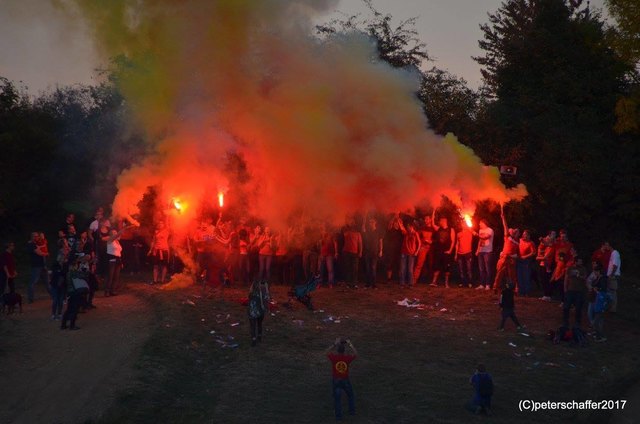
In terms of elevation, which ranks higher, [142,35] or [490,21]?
[490,21]

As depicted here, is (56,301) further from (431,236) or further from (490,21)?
(490,21)

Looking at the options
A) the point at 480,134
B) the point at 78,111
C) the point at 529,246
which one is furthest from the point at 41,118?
the point at 529,246

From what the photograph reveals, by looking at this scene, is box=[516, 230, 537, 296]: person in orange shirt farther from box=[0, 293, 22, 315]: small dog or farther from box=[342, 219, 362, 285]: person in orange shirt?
box=[0, 293, 22, 315]: small dog

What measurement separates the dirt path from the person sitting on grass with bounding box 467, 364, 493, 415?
5.46m

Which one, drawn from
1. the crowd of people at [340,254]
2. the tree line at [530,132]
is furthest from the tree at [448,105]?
the crowd of people at [340,254]

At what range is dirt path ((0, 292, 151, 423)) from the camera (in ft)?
35.2

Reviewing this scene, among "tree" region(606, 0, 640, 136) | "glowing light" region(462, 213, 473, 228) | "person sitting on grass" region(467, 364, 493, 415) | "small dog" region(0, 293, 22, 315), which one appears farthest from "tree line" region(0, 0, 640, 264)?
"person sitting on grass" region(467, 364, 493, 415)

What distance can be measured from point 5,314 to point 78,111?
17646mm

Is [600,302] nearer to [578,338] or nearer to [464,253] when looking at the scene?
[578,338]

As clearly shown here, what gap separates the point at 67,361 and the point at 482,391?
710cm

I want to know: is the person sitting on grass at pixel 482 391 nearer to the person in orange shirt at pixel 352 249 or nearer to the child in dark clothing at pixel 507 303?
the child in dark clothing at pixel 507 303

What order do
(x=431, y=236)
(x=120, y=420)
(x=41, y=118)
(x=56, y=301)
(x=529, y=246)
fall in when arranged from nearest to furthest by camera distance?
1. (x=120, y=420)
2. (x=56, y=301)
3. (x=529, y=246)
4. (x=431, y=236)
5. (x=41, y=118)

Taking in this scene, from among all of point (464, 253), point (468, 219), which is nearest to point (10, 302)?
point (464, 253)

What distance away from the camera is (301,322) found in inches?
604
